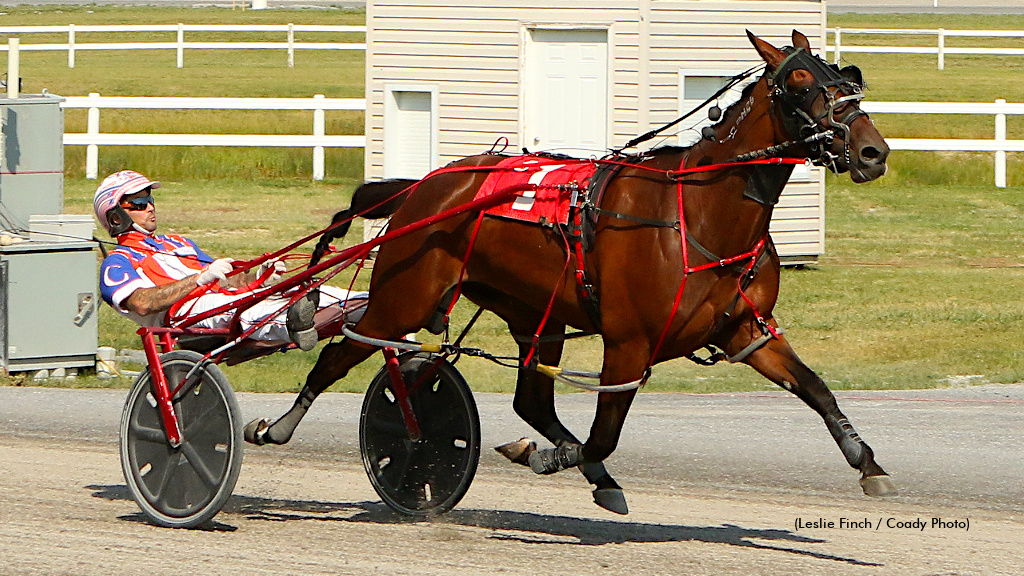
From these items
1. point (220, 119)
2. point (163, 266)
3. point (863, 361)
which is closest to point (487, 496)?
point (163, 266)

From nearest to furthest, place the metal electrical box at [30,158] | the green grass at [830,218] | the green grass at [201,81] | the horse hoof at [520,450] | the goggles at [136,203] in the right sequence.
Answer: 1. the horse hoof at [520,450]
2. the goggles at [136,203]
3. the green grass at [830,218]
4. the metal electrical box at [30,158]
5. the green grass at [201,81]

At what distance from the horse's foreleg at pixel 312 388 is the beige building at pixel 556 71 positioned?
8.73m

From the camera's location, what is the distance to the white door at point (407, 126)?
1619 centimetres

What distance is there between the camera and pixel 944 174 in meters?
22.2

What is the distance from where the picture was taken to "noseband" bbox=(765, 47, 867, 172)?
554 cm

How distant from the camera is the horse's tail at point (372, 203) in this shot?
713 centimetres

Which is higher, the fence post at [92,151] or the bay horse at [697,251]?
the fence post at [92,151]

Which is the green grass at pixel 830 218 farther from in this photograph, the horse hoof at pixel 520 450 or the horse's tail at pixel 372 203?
the horse hoof at pixel 520 450

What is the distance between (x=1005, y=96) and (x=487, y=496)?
76.6 feet

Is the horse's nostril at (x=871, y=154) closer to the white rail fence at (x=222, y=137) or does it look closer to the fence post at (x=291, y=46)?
the white rail fence at (x=222, y=137)

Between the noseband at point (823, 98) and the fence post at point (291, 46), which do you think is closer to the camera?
the noseband at point (823, 98)

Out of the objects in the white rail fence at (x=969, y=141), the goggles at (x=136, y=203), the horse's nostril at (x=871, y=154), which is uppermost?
the white rail fence at (x=969, y=141)

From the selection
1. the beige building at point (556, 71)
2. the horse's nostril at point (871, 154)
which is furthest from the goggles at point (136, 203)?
the beige building at point (556, 71)

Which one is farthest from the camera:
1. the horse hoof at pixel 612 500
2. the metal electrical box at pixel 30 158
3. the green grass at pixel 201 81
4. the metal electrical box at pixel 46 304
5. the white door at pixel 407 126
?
the green grass at pixel 201 81
